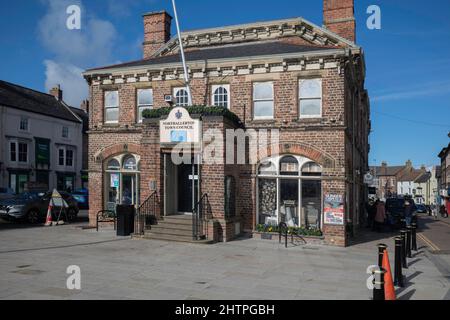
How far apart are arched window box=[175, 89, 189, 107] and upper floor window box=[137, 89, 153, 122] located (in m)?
1.27

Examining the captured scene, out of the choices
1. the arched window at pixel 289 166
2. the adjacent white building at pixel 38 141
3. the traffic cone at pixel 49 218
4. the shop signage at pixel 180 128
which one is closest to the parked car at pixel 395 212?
the arched window at pixel 289 166

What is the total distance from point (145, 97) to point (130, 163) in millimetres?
3121

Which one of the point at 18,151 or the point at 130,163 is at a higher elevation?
the point at 18,151

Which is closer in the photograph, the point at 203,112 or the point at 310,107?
the point at 203,112

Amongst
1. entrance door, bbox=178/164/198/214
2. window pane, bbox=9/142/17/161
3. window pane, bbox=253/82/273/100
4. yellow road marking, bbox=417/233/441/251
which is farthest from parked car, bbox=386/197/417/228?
window pane, bbox=9/142/17/161

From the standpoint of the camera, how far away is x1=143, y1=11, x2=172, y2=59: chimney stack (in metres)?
22.2

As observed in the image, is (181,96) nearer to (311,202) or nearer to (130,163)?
(130,163)

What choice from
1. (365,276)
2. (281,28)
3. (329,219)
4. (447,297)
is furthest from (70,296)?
(281,28)

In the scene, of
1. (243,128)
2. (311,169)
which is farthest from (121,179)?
(311,169)

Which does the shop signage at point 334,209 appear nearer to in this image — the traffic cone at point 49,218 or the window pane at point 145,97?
the window pane at point 145,97

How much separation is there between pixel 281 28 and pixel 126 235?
12.5 metres

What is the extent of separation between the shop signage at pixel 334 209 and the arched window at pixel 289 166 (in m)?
1.63

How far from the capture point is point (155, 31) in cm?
2247

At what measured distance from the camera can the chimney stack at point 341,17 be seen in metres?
19.2
